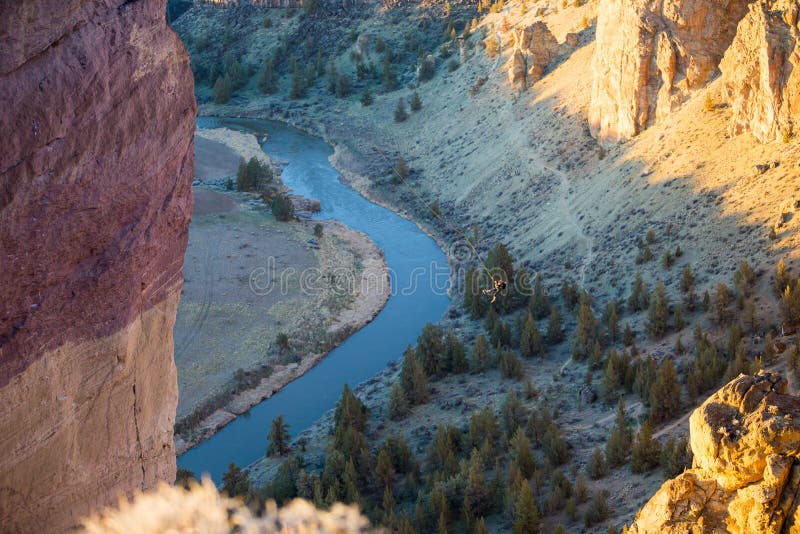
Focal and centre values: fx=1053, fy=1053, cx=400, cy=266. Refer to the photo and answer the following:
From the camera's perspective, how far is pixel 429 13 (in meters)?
72.5

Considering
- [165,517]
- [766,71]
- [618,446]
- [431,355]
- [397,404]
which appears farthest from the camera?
[766,71]

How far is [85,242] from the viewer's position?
9820 millimetres

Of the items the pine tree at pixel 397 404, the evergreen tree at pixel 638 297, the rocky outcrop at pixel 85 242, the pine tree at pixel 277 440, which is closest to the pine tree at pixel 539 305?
the evergreen tree at pixel 638 297

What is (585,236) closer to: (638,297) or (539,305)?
(539,305)

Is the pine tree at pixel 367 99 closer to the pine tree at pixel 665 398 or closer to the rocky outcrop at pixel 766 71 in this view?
the rocky outcrop at pixel 766 71

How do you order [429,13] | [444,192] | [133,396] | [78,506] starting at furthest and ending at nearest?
1. [429,13]
2. [444,192]
3. [133,396]
4. [78,506]

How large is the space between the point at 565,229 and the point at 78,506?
98.8ft

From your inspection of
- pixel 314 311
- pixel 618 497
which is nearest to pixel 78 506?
pixel 618 497

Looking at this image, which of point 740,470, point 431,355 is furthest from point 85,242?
point 431,355

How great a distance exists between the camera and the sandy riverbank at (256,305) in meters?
33.1

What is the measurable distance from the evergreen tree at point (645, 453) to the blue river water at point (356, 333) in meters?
12.0

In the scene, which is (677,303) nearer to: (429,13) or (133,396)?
(133,396)

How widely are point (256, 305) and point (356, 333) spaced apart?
4.11 m

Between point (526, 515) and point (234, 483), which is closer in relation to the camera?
point (526, 515)
